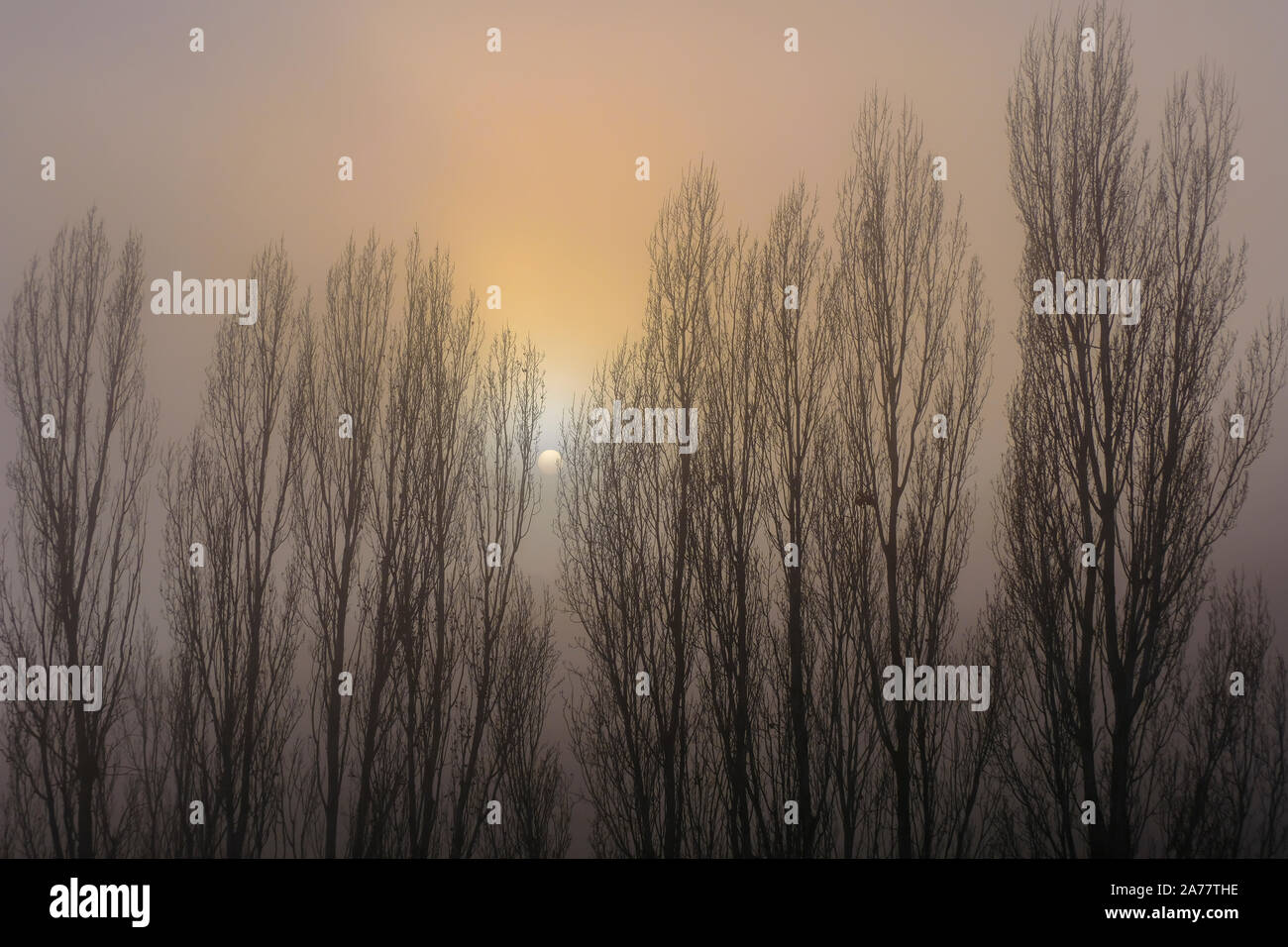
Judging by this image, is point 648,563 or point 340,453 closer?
point 648,563

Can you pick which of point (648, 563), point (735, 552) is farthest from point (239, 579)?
point (735, 552)

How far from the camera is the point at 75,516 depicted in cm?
715

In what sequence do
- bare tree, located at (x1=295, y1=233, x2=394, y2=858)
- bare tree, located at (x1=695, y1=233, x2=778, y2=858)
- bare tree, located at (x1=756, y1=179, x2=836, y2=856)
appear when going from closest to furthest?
bare tree, located at (x1=695, y1=233, x2=778, y2=858)
bare tree, located at (x1=756, y1=179, x2=836, y2=856)
bare tree, located at (x1=295, y1=233, x2=394, y2=858)

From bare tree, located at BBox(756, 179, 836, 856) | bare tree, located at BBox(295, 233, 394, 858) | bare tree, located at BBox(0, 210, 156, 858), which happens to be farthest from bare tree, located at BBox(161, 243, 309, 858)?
bare tree, located at BBox(756, 179, 836, 856)

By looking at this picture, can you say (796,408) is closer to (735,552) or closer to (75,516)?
(735,552)

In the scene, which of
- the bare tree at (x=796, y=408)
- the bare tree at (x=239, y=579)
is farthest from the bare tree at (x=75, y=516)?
the bare tree at (x=796, y=408)

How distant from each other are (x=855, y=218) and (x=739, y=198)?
3.00 feet

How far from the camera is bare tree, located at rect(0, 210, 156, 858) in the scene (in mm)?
6879

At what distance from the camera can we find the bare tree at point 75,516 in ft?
22.6

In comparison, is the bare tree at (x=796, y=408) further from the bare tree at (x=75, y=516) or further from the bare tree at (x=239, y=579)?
the bare tree at (x=75, y=516)

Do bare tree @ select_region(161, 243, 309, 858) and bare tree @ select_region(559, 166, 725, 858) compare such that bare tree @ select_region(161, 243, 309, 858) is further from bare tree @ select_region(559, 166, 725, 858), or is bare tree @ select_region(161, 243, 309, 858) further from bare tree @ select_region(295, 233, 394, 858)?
bare tree @ select_region(559, 166, 725, 858)
